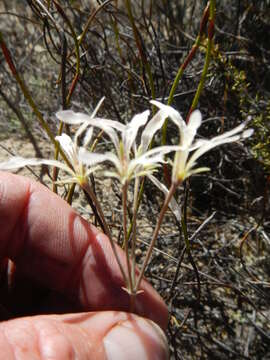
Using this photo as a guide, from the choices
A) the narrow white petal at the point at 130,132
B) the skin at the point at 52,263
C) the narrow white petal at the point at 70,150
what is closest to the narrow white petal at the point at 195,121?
the narrow white petal at the point at 130,132

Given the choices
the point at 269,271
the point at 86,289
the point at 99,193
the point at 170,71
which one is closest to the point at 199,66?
the point at 170,71

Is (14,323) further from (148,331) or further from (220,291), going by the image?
(220,291)

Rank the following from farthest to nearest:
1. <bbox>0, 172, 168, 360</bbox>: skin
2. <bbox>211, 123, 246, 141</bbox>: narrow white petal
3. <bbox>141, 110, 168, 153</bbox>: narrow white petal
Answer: <bbox>0, 172, 168, 360</bbox>: skin < <bbox>141, 110, 168, 153</bbox>: narrow white petal < <bbox>211, 123, 246, 141</bbox>: narrow white petal

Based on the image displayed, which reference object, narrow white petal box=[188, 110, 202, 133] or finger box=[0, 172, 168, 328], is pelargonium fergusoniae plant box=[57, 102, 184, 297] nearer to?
narrow white petal box=[188, 110, 202, 133]

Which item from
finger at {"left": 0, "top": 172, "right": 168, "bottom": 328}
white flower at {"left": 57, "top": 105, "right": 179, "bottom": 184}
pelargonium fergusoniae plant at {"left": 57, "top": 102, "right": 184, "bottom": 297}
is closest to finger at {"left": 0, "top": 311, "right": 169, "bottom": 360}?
finger at {"left": 0, "top": 172, "right": 168, "bottom": 328}

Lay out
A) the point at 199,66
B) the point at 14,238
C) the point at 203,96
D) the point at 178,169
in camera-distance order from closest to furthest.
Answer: the point at 178,169
the point at 14,238
the point at 203,96
the point at 199,66

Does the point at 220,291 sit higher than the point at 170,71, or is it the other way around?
the point at 170,71

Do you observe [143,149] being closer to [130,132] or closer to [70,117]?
[130,132]

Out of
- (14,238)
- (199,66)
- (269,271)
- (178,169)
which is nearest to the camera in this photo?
(178,169)
